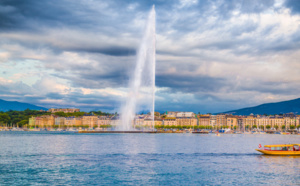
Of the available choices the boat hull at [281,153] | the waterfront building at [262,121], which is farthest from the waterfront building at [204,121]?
the boat hull at [281,153]

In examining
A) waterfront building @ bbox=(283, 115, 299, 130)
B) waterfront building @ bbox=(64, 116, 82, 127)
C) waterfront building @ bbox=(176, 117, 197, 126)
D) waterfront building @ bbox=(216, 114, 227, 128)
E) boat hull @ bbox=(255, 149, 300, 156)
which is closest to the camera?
boat hull @ bbox=(255, 149, 300, 156)

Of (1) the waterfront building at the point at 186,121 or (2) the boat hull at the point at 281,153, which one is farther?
(1) the waterfront building at the point at 186,121

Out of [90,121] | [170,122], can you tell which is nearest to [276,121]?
[170,122]

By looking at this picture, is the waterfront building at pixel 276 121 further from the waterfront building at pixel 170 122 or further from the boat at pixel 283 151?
the boat at pixel 283 151

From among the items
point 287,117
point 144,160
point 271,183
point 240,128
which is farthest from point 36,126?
point 271,183

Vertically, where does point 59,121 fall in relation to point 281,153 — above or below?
above

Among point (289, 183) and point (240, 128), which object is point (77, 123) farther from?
point (289, 183)

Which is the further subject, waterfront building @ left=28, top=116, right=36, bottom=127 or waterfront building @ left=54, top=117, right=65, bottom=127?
waterfront building @ left=54, top=117, right=65, bottom=127

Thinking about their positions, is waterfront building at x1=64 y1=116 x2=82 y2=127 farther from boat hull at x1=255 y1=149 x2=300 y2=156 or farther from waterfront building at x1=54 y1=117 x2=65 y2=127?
boat hull at x1=255 y1=149 x2=300 y2=156

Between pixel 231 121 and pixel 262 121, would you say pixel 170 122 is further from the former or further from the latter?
pixel 262 121

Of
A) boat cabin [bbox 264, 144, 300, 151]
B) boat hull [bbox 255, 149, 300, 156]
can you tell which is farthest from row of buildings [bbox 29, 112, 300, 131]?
boat hull [bbox 255, 149, 300, 156]

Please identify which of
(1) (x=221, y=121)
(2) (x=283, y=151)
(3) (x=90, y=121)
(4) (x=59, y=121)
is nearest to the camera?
(2) (x=283, y=151)

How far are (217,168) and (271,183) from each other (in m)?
6.41

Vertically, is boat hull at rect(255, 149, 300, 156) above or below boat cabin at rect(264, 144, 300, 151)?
below
